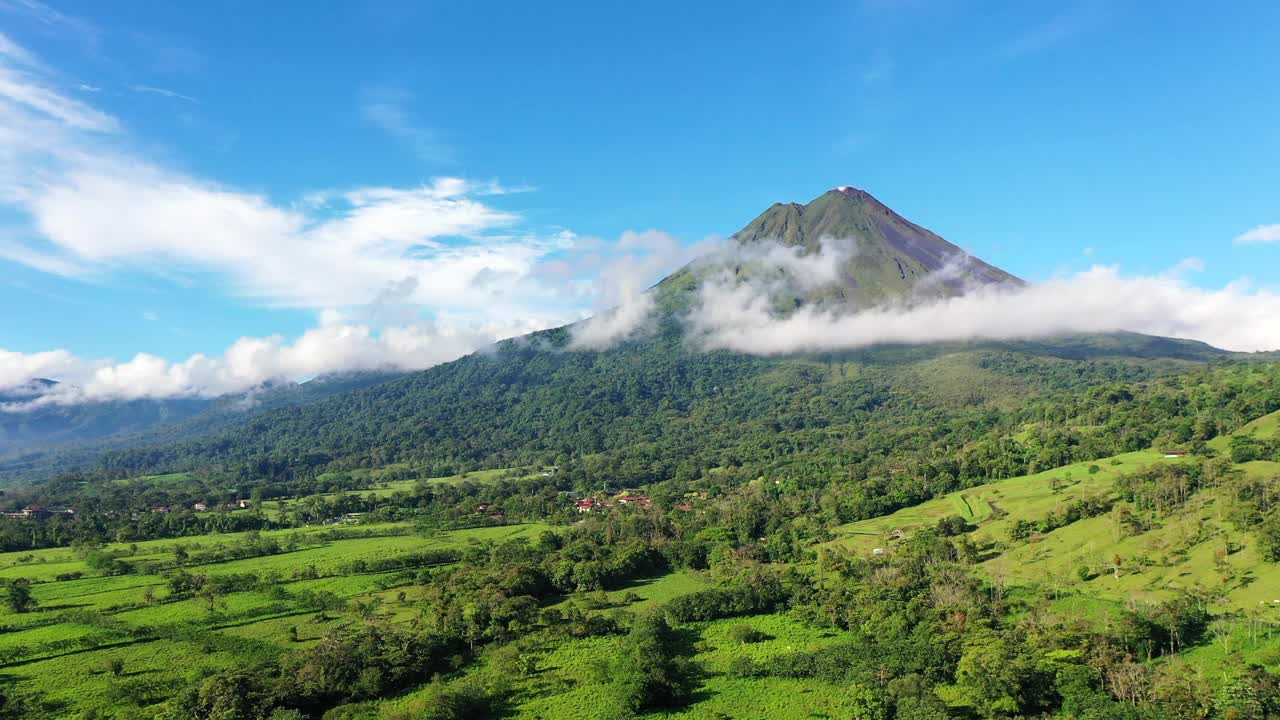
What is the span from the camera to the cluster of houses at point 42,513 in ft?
318

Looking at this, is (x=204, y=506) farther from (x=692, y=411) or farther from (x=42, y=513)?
(x=692, y=411)


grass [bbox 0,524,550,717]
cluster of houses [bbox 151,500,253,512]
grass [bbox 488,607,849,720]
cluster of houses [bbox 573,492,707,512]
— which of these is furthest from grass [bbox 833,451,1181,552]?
cluster of houses [bbox 151,500,253,512]

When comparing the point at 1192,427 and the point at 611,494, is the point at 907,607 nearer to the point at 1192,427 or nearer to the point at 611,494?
the point at 1192,427

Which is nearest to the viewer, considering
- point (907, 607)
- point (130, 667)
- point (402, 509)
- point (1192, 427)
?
point (130, 667)

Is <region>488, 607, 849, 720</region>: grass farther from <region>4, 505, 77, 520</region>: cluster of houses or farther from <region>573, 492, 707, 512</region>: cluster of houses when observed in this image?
<region>4, 505, 77, 520</region>: cluster of houses

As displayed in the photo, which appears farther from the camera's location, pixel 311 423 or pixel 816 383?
pixel 311 423

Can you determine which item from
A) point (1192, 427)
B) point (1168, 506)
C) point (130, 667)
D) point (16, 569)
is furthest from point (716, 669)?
point (1192, 427)

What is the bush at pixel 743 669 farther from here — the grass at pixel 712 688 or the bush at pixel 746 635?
the bush at pixel 746 635

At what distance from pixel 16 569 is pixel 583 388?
137132mm

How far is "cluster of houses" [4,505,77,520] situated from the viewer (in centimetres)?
9681

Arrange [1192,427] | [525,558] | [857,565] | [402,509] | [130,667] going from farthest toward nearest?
[402,509], [1192,427], [525,558], [857,565], [130,667]

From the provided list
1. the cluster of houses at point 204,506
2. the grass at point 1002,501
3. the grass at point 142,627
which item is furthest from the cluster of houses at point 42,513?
the grass at point 1002,501

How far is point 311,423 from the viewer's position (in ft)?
646

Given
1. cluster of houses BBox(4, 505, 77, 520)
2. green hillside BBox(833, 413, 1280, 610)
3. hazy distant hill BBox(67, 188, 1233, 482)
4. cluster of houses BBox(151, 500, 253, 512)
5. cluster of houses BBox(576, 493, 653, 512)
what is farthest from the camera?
hazy distant hill BBox(67, 188, 1233, 482)
